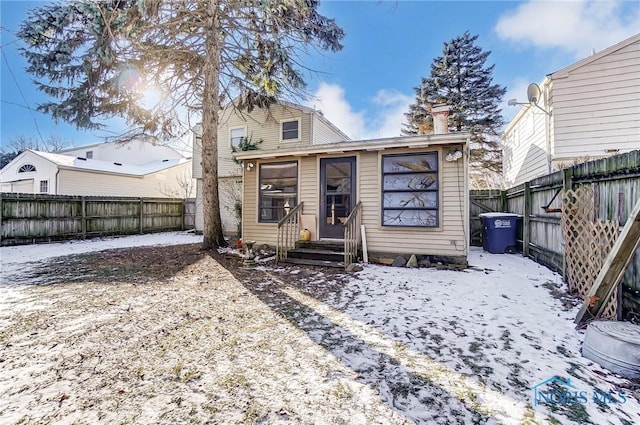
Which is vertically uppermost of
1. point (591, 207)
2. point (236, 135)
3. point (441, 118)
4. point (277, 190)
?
point (236, 135)

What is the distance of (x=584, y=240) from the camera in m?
3.79

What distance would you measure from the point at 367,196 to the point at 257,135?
7153 millimetres

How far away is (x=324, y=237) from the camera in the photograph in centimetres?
728

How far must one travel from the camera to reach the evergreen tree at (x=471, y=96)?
1841 cm

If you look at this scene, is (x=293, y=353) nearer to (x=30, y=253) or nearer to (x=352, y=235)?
(x=352, y=235)

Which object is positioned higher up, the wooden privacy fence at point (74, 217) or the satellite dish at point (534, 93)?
the satellite dish at point (534, 93)

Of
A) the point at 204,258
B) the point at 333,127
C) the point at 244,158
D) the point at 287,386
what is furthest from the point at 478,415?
the point at 333,127

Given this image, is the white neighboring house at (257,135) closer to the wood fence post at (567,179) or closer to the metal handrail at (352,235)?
the metal handrail at (352,235)

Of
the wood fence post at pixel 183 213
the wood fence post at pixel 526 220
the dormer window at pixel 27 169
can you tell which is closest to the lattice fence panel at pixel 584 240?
the wood fence post at pixel 526 220

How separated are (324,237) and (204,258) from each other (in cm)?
295

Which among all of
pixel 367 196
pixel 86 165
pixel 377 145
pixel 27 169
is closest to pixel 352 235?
pixel 367 196

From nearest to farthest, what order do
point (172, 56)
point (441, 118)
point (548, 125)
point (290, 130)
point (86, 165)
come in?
point (441, 118), point (548, 125), point (172, 56), point (290, 130), point (86, 165)

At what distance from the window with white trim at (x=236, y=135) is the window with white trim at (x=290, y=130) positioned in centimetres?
186

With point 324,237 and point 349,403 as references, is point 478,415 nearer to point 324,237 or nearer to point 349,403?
point 349,403
